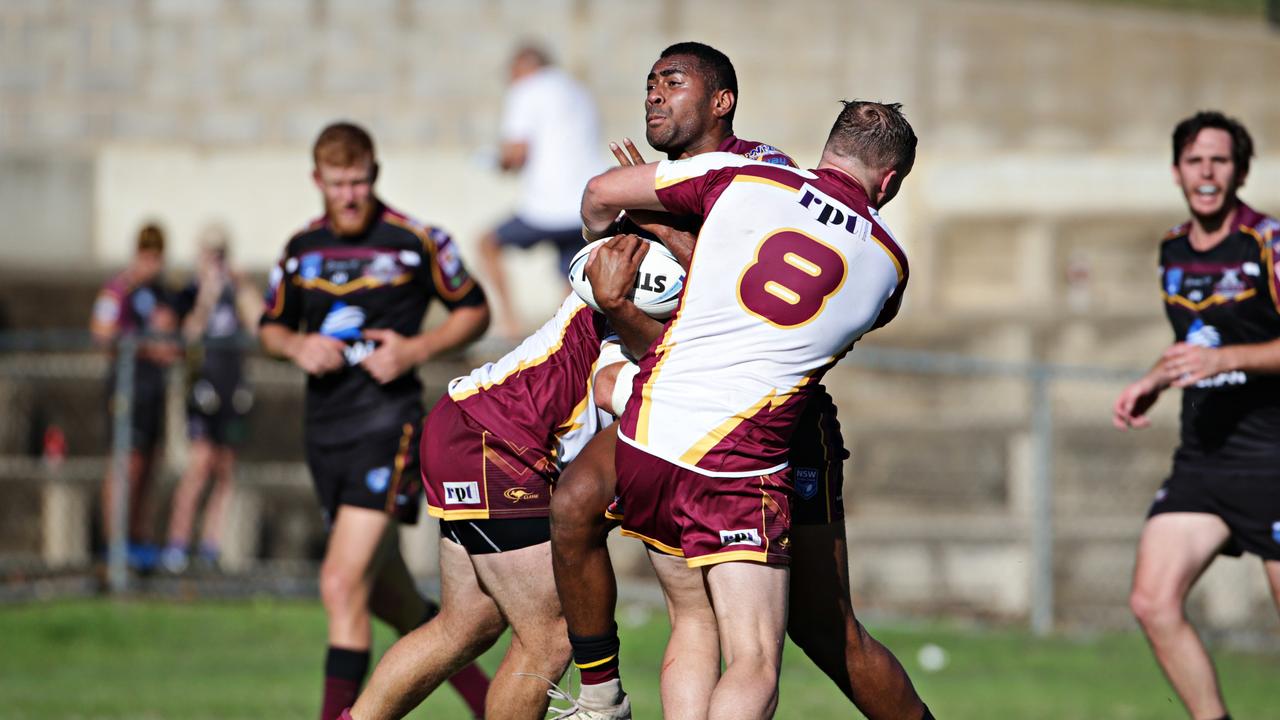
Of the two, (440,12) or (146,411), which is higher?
(440,12)

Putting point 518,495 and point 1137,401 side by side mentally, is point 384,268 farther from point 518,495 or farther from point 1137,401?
point 1137,401

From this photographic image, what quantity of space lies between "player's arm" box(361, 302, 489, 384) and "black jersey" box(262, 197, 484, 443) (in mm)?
69

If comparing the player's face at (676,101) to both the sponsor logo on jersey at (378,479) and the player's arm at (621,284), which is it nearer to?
the player's arm at (621,284)

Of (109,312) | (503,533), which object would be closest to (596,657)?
(503,533)

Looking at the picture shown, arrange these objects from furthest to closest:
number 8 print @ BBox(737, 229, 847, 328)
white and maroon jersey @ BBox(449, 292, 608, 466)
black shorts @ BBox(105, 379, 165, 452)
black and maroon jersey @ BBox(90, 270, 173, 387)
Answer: black and maroon jersey @ BBox(90, 270, 173, 387)
black shorts @ BBox(105, 379, 165, 452)
white and maroon jersey @ BBox(449, 292, 608, 466)
number 8 print @ BBox(737, 229, 847, 328)

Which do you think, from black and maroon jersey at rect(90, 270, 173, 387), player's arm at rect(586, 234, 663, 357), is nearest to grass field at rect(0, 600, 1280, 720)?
black and maroon jersey at rect(90, 270, 173, 387)

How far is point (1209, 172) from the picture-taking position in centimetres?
762

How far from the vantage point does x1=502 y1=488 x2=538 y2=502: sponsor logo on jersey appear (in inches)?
256

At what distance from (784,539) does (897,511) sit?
1117cm

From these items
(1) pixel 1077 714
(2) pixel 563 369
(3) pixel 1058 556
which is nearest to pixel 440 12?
(3) pixel 1058 556

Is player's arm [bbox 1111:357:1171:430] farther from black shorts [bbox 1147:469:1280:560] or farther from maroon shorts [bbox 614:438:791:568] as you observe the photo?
maroon shorts [bbox 614:438:791:568]

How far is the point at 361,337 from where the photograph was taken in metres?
8.06

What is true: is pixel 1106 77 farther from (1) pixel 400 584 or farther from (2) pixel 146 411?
(1) pixel 400 584

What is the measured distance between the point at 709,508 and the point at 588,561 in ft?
1.87
